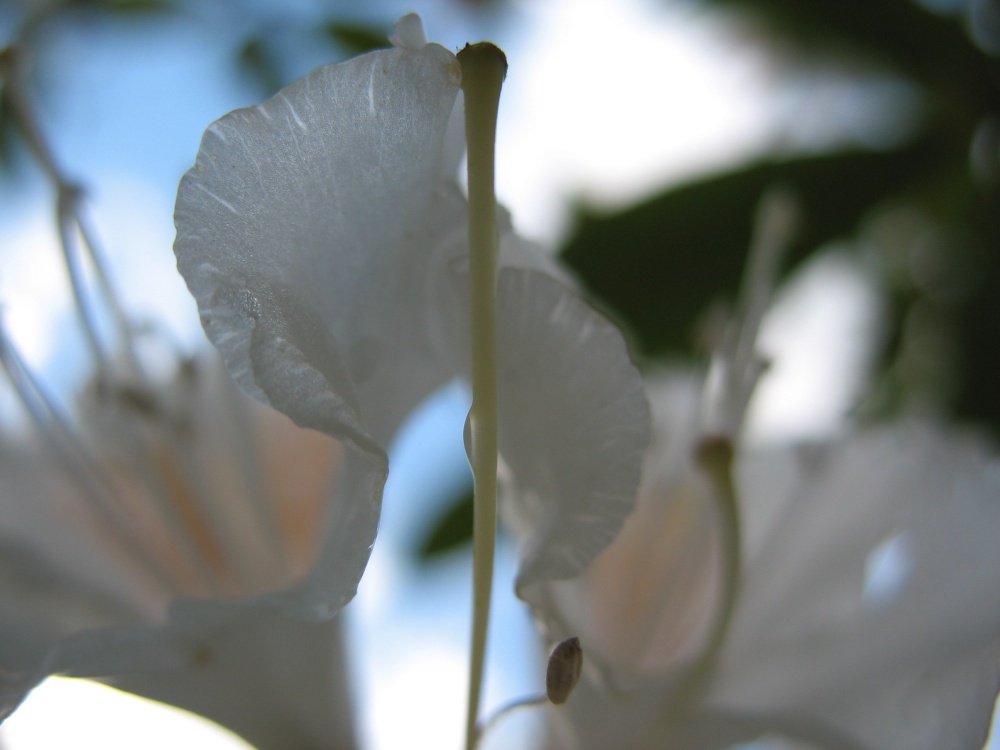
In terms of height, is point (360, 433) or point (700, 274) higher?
point (360, 433)

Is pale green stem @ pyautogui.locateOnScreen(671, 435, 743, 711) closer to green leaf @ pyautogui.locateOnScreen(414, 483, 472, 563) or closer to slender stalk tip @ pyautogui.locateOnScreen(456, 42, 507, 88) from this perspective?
slender stalk tip @ pyautogui.locateOnScreen(456, 42, 507, 88)

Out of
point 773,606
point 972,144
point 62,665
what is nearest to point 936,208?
point 972,144

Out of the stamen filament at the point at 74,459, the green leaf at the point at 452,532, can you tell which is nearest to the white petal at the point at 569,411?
the stamen filament at the point at 74,459

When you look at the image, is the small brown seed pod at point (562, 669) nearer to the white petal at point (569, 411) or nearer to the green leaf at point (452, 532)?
the white petal at point (569, 411)

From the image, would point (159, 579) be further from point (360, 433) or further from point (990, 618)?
point (990, 618)

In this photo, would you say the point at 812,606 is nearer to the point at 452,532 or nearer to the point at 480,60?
the point at 480,60
